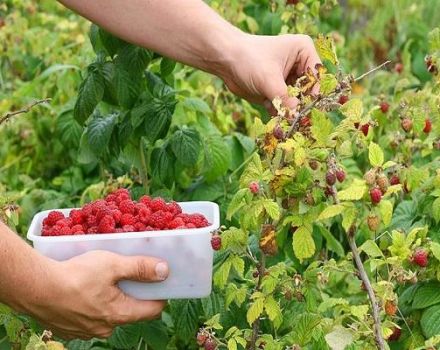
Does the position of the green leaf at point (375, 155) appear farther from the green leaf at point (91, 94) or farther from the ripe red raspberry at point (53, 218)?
the green leaf at point (91, 94)

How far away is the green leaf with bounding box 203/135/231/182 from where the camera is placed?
245 cm

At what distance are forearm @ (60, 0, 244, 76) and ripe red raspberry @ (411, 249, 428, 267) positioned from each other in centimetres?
54

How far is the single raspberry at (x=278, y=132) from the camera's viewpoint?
1644 millimetres

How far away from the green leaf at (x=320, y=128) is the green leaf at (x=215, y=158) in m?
0.79

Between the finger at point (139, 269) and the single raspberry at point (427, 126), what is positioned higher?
the finger at point (139, 269)

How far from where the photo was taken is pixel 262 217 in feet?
5.65

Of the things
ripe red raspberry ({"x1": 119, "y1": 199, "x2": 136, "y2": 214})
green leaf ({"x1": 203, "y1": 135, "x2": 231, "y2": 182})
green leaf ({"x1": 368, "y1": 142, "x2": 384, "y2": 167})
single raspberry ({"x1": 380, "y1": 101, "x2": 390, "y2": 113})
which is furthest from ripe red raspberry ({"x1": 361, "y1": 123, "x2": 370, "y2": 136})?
single raspberry ({"x1": 380, "y1": 101, "x2": 390, "y2": 113})

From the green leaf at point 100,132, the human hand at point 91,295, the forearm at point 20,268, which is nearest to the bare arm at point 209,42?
the green leaf at point 100,132

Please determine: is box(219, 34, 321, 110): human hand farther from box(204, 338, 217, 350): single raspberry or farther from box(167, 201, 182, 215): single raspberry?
box(204, 338, 217, 350): single raspberry

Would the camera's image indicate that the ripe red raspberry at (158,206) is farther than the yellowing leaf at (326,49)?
Yes

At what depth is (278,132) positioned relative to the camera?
64.7 inches

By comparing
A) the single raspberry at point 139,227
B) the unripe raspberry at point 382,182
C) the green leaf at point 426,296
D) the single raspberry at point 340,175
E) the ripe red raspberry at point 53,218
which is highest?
the single raspberry at point 340,175

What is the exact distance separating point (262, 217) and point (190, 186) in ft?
2.96

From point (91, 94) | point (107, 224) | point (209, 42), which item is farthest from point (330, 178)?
point (91, 94)
